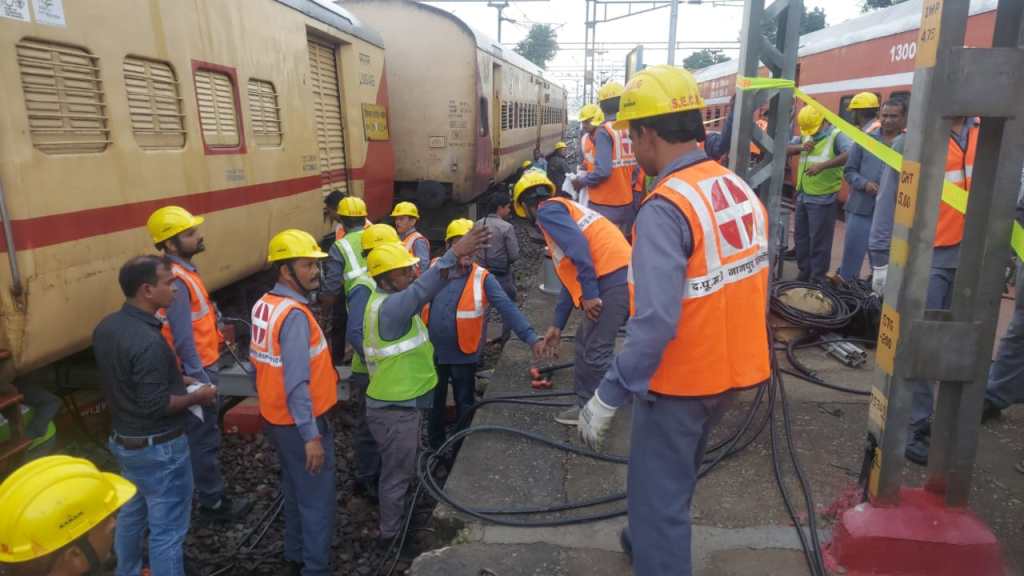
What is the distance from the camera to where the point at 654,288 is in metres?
2.18

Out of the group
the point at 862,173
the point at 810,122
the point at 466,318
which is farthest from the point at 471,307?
the point at 810,122

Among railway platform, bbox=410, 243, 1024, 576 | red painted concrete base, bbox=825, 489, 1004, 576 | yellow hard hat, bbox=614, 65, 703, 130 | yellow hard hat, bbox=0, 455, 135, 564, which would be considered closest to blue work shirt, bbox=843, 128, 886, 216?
railway platform, bbox=410, 243, 1024, 576

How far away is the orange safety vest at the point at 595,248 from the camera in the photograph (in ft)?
13.9

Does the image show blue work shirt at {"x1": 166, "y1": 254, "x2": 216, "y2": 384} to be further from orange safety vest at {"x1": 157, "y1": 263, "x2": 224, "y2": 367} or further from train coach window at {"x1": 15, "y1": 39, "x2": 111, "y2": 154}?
train coach window at {"x1": 15, "y1": 39, "x2": 111, "y2": 154}

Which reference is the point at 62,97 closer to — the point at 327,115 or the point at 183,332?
the point at 183,332

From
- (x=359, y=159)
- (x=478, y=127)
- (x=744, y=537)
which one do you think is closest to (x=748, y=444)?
(x=744, y=537)

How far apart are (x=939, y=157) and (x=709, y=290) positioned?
107 centimetres

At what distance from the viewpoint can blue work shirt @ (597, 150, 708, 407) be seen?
7.13 feet

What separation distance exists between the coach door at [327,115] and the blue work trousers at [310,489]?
14.3ft

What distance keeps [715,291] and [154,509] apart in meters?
2.82

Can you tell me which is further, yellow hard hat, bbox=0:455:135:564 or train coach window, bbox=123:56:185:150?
train coach window, bbox=123:56:185:150

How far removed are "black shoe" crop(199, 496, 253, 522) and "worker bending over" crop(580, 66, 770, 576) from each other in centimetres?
276

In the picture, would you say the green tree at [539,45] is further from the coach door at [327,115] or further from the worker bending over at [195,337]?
the worker bending over at [195,337]

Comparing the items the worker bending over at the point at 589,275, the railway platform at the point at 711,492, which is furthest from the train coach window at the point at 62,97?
the railway platform at the point at 711,492
